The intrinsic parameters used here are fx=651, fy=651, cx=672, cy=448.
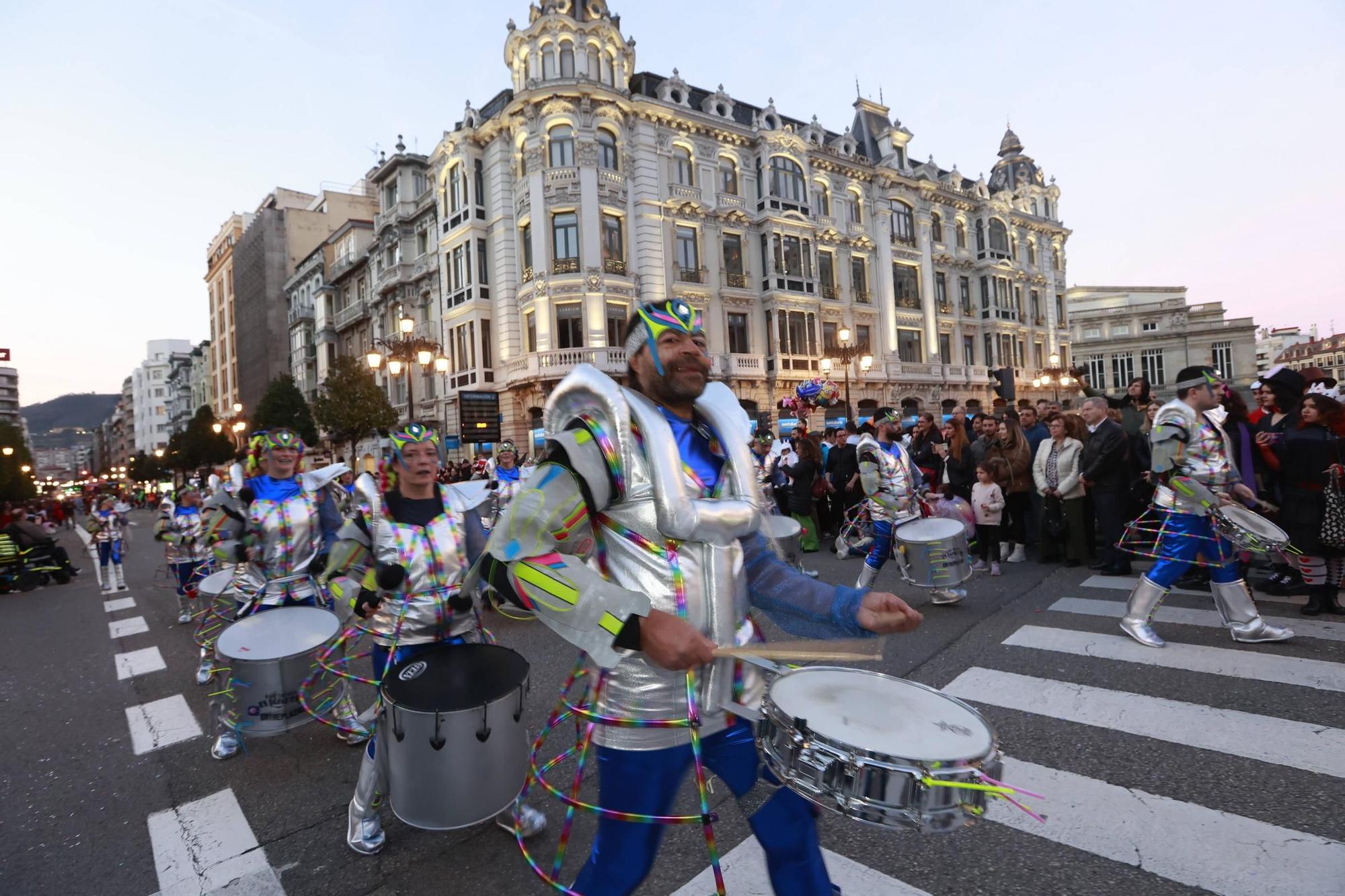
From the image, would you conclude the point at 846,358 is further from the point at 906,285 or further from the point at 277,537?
the point at 277,537

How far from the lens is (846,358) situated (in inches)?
852

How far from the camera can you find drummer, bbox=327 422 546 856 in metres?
3.21

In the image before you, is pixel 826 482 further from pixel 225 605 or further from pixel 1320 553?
pixel 225 605

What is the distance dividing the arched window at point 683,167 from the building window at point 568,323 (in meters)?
7.74

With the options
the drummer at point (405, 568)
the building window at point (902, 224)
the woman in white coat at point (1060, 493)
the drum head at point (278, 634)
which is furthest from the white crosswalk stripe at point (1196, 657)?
the building window at point (902, 224)

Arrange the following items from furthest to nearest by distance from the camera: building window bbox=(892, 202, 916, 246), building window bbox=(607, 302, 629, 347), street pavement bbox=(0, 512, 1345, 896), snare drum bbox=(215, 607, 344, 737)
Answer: building window bbox=(892, 202, 916, 246), building window bbox=(607, 302, 629, 347), snare drum bbox=(215, 607, 344, 737), street pavement bbox=(0, 512, 1345, 896)

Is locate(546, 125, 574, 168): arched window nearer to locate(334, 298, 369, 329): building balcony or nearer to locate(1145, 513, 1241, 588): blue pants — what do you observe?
locate(334, 298, 369, 329): building balcony

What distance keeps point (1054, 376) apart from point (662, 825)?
4841cm

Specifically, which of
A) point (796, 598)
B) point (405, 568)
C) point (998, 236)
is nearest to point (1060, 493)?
point (796, 598)

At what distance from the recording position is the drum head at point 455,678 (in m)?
2.69

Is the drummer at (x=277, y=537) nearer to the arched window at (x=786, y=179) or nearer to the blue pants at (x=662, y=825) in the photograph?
the blue pants at (x=662, y=825)

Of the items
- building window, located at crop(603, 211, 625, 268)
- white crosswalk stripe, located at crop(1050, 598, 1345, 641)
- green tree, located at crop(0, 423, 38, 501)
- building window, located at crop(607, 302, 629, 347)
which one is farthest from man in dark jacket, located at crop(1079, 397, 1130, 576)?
green tree, located at crop(0, 423, 38, 501)

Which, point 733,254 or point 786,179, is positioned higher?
point 786,179

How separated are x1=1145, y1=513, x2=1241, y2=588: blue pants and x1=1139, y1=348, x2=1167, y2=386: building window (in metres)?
69.9
